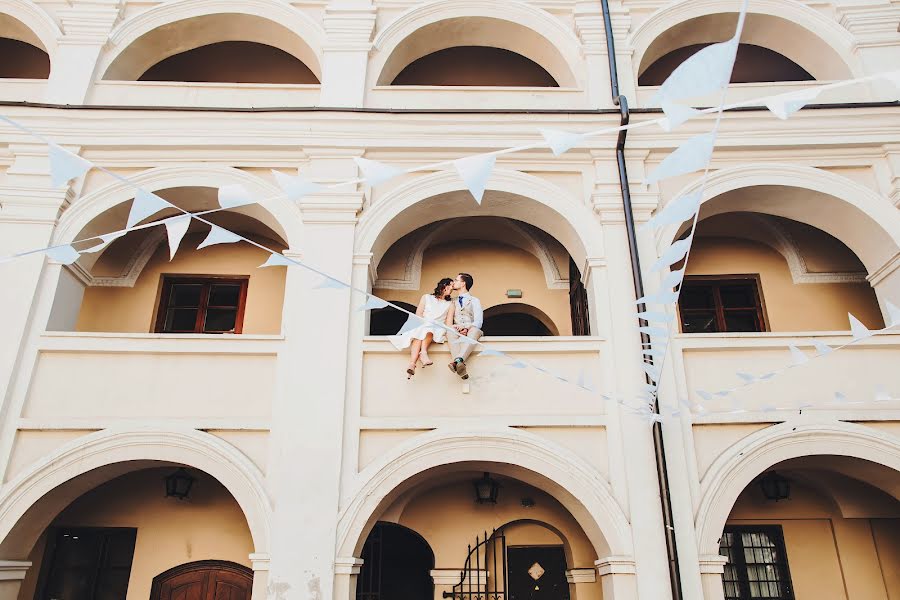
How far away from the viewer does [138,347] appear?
23.9 feet

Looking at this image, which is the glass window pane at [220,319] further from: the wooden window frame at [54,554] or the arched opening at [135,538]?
the wooden window frame at [54,554]

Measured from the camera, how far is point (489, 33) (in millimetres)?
9867

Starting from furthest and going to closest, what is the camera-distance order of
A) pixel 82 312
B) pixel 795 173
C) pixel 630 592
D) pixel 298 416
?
pixel 82 312, pixel 795 173, pixel 298 416, pixel 630 592

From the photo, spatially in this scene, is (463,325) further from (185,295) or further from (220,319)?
(185,295)

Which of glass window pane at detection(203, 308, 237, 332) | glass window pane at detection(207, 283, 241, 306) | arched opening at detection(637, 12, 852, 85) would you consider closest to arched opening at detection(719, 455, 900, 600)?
arched opening at detection(637, 12, 852, 85)

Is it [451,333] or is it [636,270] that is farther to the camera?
[636,270]

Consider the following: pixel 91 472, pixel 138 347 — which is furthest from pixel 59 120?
pixel 91 472

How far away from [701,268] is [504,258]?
9.44ft

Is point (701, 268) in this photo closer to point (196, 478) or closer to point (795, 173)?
point (795, 173)

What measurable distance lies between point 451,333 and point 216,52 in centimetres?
684

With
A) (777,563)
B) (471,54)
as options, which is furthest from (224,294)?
(777,563)

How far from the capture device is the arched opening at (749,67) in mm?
10648

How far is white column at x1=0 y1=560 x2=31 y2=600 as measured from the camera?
6.84 metres

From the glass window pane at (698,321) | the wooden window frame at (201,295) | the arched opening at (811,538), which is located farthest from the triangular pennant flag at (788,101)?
the wooden window frame at (201,295)
